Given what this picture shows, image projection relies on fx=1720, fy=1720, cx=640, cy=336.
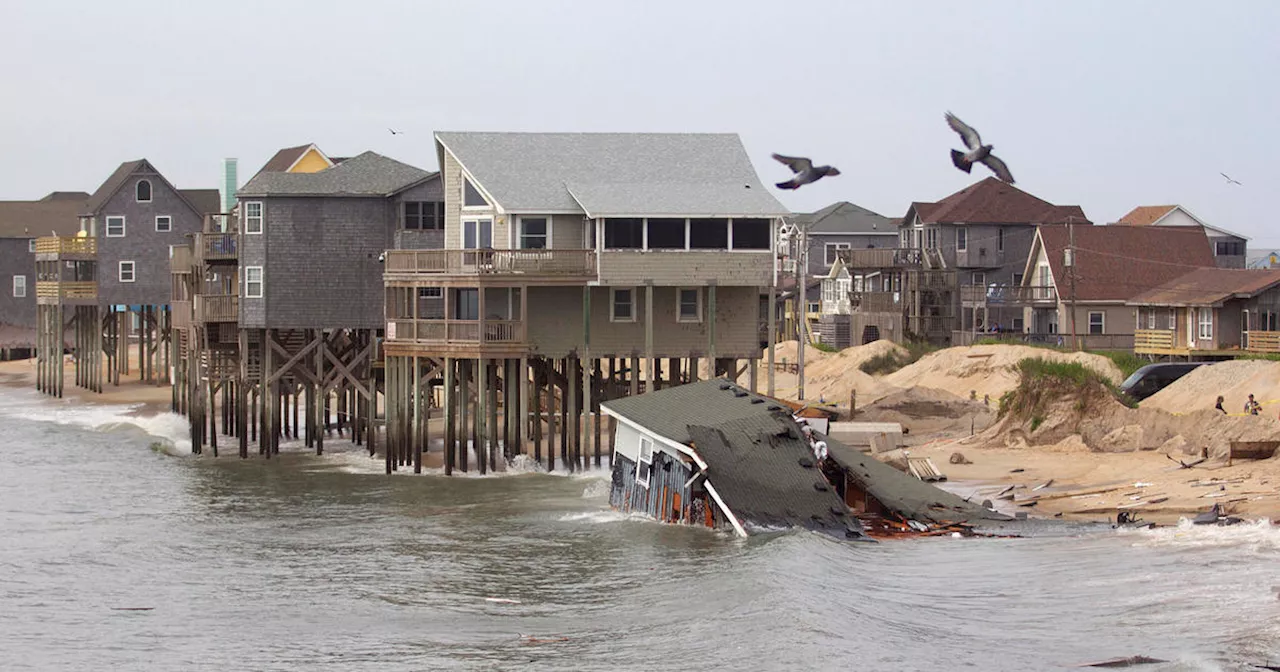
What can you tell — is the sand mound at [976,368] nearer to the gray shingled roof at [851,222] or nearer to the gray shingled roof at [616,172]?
the gray shingled roof at [616,172]

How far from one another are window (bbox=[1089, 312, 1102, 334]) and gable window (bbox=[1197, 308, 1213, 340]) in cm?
1154

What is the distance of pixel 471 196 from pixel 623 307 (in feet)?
18.0

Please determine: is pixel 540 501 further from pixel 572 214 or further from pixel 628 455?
pixel 572 214

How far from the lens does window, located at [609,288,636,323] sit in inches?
1873

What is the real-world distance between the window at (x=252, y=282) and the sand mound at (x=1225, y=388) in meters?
26.5

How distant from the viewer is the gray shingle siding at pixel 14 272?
106m

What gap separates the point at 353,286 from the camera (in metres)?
52.0

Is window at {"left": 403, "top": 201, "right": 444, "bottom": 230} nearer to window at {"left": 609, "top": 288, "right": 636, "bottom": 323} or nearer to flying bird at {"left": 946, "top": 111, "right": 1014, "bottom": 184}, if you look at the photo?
window at {"left": 609, "top": 288, "right": 636, "bottom": 323}

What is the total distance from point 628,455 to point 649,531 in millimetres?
3052

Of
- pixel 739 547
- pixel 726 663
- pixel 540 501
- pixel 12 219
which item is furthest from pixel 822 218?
pixel 726 663

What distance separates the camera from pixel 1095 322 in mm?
80938

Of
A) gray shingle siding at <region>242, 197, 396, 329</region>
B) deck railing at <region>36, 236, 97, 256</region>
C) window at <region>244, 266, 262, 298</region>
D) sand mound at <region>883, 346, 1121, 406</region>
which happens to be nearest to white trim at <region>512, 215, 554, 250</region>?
gray shingle siding at <region>242, 197, 396, 329</region>

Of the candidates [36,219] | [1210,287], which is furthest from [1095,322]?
[36,219]

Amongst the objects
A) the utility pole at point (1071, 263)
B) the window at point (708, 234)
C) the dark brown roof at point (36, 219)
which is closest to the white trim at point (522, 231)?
the window at point (708, 234)
